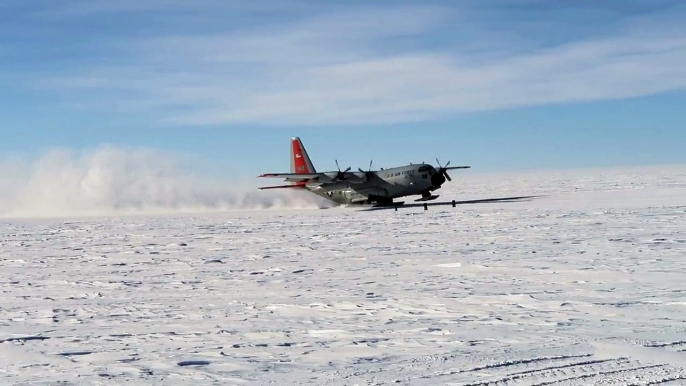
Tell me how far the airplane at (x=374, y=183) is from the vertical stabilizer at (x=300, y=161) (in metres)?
4.22

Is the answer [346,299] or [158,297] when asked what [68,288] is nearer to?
[158,297]

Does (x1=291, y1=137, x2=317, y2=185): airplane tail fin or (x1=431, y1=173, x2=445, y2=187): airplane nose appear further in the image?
(x1=291, y1=137, x2=317, y2=185): airplane tail fin

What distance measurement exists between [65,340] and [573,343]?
7470 mm

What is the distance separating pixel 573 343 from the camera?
933 cm

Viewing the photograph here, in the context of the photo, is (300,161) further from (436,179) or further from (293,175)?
(436,179)

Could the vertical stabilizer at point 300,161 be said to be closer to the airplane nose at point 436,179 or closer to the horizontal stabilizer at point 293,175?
the horizontal stabilizer at point 293,175

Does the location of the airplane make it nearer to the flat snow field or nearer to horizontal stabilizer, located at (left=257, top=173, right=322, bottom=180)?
horizontal stabilizer, located at (left=257, top=173, right=322, bottom=180)

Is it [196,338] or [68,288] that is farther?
[68,288]

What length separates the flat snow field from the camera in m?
8.30

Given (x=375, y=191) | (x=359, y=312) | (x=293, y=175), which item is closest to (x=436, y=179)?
(x=375, y=191)

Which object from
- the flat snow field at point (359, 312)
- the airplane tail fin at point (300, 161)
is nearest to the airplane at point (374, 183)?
the airplane tail fin at point (300, 161)

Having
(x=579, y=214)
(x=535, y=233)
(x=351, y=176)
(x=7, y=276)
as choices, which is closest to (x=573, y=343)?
(x=7, y=276)

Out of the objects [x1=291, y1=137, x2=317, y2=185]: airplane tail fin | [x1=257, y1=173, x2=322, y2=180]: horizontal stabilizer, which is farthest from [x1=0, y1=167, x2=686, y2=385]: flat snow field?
[x1=291, y1=137, x2=317, y2=185]: airplane tail fin

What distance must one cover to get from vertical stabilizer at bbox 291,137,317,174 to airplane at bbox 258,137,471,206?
4219 millimetres
